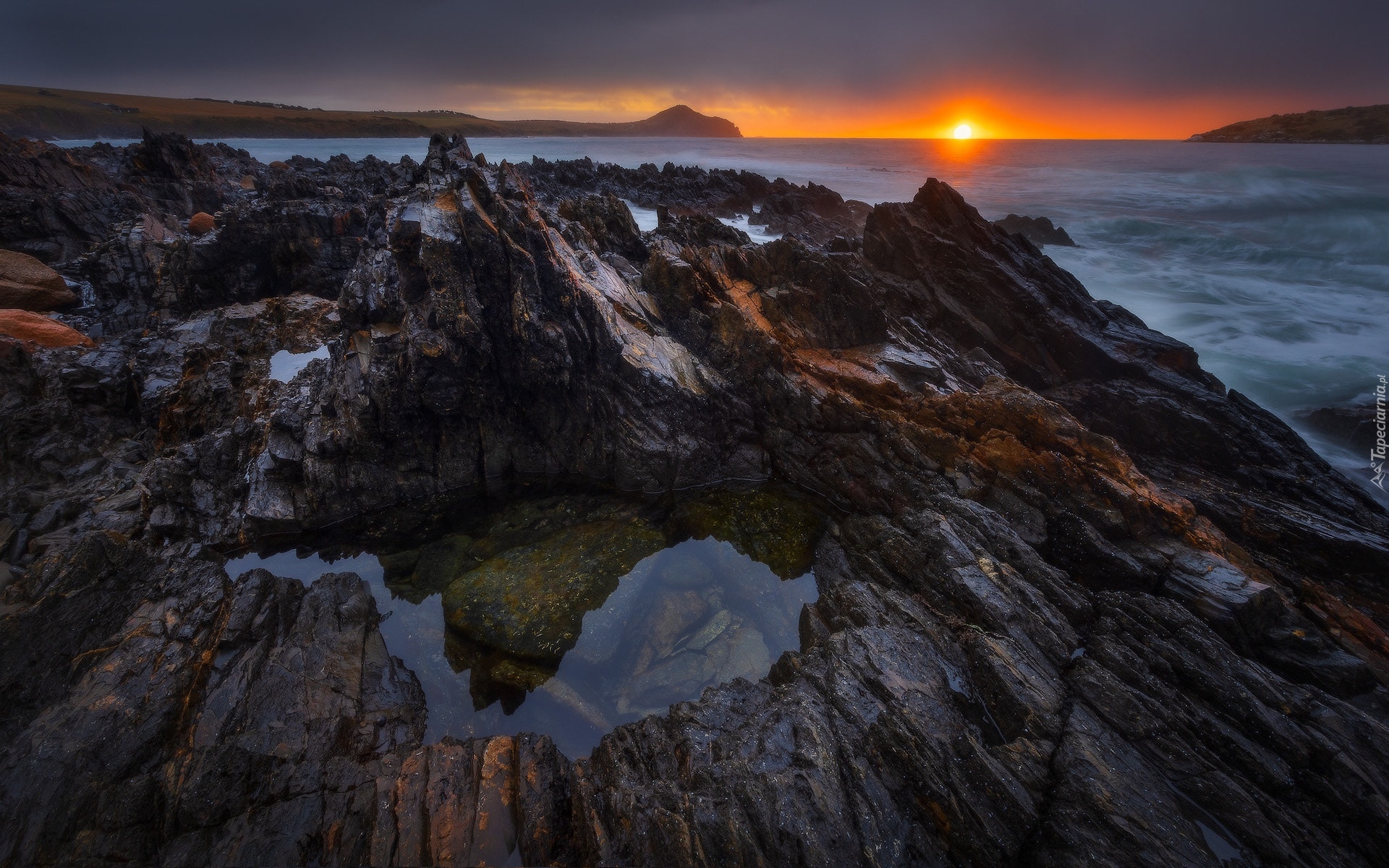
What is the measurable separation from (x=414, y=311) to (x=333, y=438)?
364cm

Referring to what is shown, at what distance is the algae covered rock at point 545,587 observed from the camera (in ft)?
32.3

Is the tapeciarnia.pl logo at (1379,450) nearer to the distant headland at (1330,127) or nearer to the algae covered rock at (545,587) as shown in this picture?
the algae covered rock at (545,587)

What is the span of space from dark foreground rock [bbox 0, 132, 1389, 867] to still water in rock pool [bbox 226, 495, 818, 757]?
0.66 m

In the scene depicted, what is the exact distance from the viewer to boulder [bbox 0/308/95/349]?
15.9 metres

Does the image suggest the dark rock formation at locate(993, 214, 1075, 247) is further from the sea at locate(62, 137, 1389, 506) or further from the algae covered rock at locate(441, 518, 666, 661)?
the algae covered rock at locate(441, 518, 666, 661)

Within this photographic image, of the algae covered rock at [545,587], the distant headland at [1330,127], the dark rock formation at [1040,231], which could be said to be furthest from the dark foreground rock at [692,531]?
the distant headland at [1330,127]

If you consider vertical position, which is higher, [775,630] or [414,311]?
[414,311]

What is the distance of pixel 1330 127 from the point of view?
9688 cm

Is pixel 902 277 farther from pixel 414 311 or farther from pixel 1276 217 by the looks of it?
pixel 1276 217

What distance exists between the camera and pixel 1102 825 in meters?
6.12

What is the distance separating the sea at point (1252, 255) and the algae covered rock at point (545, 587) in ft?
70.4

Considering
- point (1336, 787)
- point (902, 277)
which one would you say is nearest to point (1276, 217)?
point (902, 277)

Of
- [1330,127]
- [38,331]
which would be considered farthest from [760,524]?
[1330,127]

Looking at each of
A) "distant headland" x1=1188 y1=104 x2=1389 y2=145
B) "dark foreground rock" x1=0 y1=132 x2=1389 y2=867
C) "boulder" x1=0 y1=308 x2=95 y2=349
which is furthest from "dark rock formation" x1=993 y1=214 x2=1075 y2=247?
"distant headland" x1=1188 y1=104 x2=1389 y2=145
